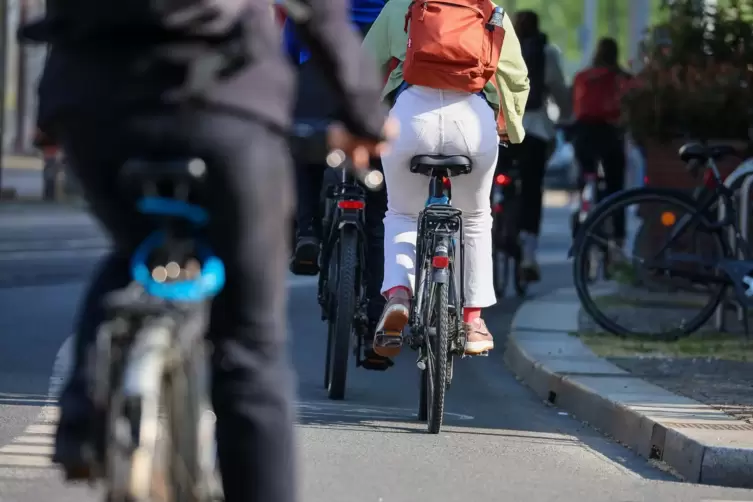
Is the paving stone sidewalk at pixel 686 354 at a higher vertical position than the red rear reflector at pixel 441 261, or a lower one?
lower

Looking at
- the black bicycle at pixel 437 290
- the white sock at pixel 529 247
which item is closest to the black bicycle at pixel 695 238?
the black bicycle at pixel 437 290

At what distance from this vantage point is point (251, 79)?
11.3 feet

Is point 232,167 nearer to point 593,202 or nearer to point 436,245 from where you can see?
point 436,245

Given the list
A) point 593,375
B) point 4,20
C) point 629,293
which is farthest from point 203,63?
point 4,20

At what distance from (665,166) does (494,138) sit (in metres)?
5.59

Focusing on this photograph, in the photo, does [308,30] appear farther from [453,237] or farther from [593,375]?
[593,375]

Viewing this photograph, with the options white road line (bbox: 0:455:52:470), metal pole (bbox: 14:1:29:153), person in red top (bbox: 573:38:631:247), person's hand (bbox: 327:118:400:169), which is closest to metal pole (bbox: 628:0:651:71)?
person in red top (bbox: 573:38:631:247)

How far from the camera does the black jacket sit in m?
3.37

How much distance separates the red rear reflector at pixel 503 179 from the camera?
1202 cm

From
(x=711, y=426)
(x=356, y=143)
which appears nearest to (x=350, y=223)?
(x=711, y=426)

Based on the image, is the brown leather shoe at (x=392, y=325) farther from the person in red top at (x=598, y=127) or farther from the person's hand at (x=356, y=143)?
the person in red top at (x=598, y=127)

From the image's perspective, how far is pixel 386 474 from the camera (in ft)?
19.3

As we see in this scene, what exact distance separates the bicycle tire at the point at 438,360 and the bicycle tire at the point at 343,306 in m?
0.69

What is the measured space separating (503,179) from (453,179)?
16.7ft
